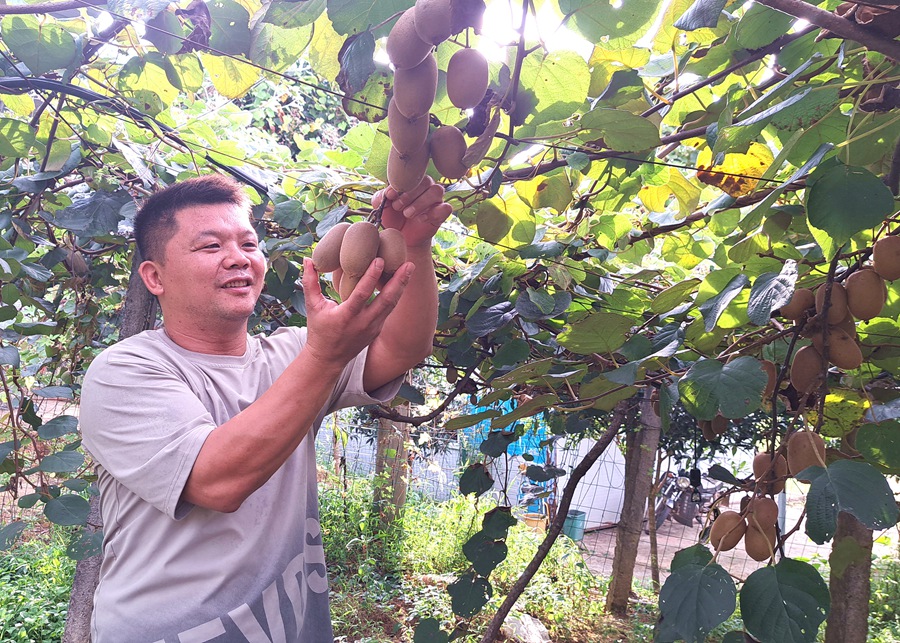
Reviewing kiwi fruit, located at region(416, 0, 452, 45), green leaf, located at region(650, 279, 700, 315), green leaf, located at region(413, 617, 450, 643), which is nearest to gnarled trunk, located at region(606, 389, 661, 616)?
green leaf, located at region(413, 617, 450, 643)

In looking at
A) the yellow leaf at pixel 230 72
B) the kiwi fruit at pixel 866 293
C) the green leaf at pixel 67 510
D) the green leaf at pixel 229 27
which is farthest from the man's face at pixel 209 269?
the kiwi fruit at pixel 866 293

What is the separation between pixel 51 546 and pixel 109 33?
13.7 feet

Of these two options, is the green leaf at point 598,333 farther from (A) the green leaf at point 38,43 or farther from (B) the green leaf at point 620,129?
(A) the green leaf at point 38,43

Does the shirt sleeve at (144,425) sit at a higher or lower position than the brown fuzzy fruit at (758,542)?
higher

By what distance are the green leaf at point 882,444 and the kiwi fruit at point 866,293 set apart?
6.5 inches

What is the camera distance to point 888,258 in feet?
2.85

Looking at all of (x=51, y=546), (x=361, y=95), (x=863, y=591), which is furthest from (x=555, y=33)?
(x=51, y=546)

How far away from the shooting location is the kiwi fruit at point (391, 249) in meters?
0.77

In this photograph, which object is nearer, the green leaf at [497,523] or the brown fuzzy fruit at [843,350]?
the brown fuzzy fruit at [843,350]

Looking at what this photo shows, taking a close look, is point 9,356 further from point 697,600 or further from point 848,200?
point 848,200

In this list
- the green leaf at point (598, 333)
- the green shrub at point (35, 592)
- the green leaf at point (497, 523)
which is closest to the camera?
the green leaf at point (598, 333)

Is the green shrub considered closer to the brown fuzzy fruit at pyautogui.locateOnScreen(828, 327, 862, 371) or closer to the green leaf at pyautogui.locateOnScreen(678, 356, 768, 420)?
the green leaf at pyautogui.locateOnScreen(678, 356, 768, 420)

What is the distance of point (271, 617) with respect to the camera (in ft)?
3.62

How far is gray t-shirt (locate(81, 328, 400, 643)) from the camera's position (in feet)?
3.26
